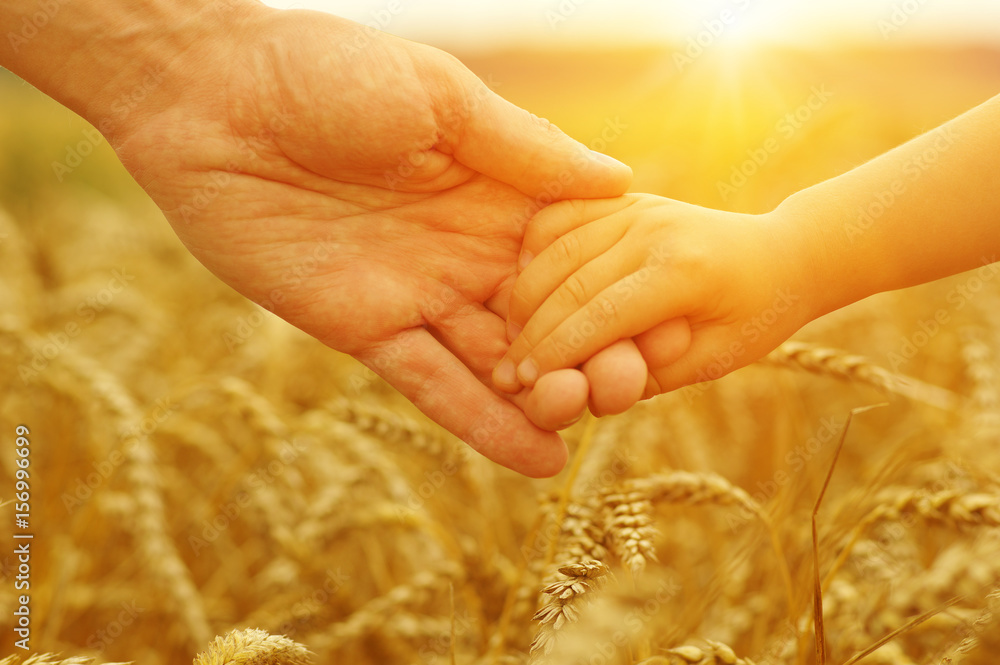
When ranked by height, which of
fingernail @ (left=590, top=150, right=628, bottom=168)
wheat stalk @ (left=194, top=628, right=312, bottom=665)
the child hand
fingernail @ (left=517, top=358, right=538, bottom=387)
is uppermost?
fingernail @ (left=590, top=150, right=628, bottom=168)

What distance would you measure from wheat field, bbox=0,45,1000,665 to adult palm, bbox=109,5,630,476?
0.18 meters

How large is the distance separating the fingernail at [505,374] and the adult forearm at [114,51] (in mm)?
950

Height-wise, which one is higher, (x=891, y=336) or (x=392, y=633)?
(x=891, y=336)

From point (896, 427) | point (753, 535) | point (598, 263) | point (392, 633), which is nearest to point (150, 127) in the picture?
point (598, 263)

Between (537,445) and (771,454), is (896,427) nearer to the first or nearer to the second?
(771,454)

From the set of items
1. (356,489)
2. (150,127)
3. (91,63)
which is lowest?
(356,489)

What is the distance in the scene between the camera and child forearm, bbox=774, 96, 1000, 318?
1178 millimetres

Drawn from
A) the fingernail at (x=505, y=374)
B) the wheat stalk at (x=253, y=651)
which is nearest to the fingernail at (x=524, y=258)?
the fingernail at (x=505, y=374)

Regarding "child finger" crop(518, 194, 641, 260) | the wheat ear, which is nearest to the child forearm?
"child finger" crop(518, 194, 641, 260)

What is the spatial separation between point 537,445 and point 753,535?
48 centimetres

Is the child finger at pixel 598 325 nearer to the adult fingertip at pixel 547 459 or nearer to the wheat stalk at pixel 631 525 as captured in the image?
the adult fingertip at pixel 547 459

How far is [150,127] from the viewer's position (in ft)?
4.58

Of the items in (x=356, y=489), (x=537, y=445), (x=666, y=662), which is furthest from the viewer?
(x=356, y=489)

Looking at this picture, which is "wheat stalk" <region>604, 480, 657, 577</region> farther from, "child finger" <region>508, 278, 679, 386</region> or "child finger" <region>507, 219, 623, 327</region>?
"child finger" <region>507, 219, 623, 327</region>
